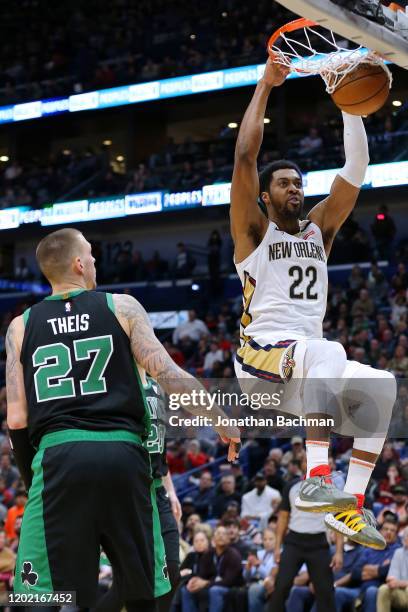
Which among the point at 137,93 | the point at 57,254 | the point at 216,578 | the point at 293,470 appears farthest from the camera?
the point at 137,93

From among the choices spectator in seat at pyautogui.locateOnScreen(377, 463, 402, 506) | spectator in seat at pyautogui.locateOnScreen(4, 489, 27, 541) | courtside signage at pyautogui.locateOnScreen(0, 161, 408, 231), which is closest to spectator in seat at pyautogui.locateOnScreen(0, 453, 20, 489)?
spectator in seat at pyautogui.locateOnScreen(4, 489, 27, 541)

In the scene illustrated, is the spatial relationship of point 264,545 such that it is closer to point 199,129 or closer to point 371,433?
point 371,433

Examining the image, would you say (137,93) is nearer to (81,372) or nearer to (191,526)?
(191,526)

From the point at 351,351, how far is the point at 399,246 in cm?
661

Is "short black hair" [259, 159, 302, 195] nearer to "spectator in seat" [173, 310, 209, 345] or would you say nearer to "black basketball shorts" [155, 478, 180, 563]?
"black basketball shorts" [155, 478, 180, 563]

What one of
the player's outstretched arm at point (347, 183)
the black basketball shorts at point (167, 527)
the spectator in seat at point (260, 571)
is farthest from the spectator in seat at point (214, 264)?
the player's outstretched arm at point (347, 183)

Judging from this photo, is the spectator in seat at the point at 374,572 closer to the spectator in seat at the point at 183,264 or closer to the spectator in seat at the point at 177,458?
the spectator in seat at the point at 177,458

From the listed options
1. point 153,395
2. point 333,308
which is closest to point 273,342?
point 153,395

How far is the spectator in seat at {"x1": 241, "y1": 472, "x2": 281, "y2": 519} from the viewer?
1245 cm

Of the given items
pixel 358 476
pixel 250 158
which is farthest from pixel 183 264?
pixel 358 476

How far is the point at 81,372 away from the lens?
15.5 feet

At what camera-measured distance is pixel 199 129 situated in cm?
2964

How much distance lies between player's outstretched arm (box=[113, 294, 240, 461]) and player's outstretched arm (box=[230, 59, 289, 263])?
1.23 m

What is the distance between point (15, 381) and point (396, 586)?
6387mm
